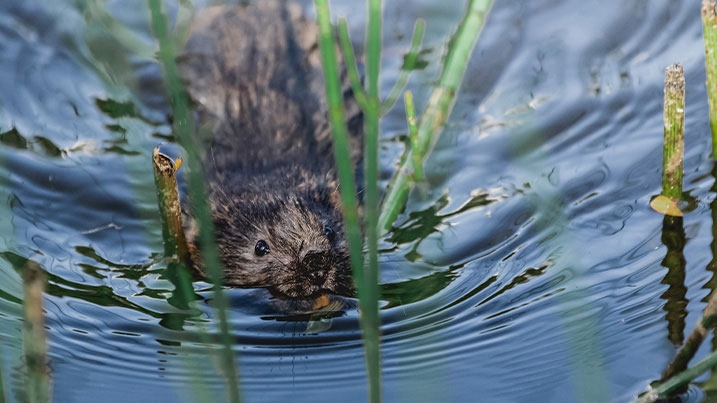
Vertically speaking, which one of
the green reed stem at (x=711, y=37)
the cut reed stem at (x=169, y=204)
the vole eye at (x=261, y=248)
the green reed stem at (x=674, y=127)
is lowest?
the cut reed stem at (x=169, y=204)

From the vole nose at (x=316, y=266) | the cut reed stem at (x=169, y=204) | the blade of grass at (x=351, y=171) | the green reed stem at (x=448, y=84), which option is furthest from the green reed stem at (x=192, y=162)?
the vole nose at (x=316, y=266)

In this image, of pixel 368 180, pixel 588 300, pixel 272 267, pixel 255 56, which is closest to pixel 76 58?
pixel 255 56

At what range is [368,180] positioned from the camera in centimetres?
221

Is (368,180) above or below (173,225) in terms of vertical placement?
below

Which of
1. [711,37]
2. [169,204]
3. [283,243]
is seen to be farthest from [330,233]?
[711,37]

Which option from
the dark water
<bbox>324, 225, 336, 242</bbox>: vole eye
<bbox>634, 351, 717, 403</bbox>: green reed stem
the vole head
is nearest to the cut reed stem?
the dark water

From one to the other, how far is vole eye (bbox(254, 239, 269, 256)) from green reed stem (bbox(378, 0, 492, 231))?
4.22 ft

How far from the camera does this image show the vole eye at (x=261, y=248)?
4.59m

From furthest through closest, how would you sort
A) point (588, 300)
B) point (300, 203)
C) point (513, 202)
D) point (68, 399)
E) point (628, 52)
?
point (628, 52)
point (513, 202)
point (300, 203)
point (588, 300)
point (68, 399)

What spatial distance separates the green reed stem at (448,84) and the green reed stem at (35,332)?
1.22 m

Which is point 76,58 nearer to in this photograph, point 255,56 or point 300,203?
point 255,56

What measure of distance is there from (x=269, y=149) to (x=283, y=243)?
997 mm

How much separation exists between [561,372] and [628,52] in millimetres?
3385

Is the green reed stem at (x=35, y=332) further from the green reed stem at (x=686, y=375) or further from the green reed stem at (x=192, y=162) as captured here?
the green reed stem at (x=686, y=375)
